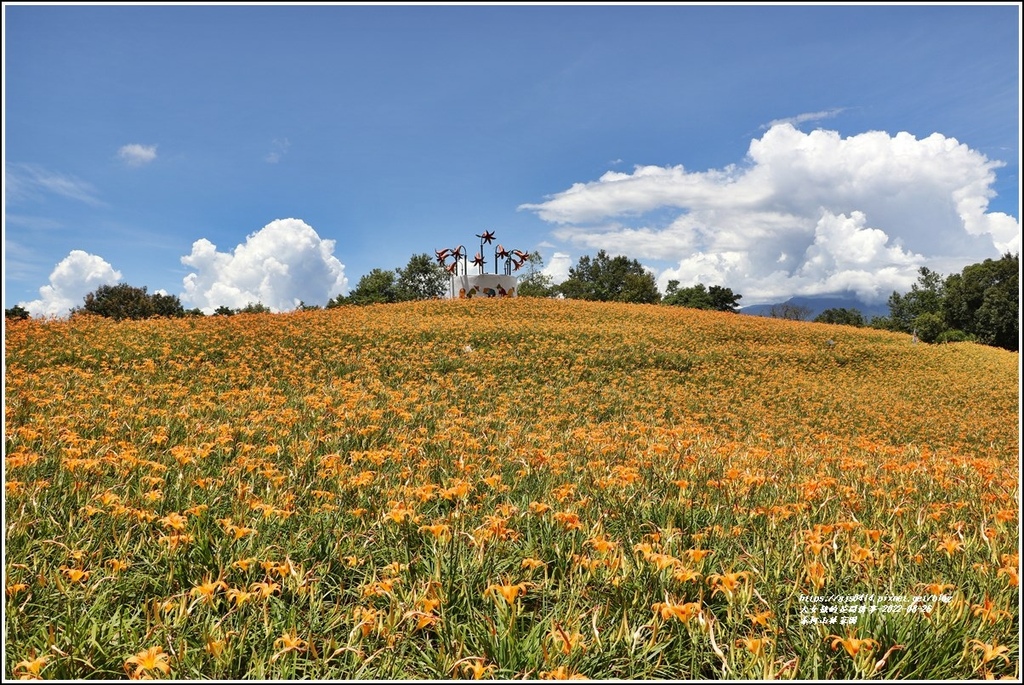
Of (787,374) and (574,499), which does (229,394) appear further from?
(787,374)

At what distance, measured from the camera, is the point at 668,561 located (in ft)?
8.14

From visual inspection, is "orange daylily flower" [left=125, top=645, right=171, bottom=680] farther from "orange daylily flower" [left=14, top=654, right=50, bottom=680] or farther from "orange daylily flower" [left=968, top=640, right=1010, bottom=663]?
"orange daylily flower" [left=968, top=640, right=1010, bottom=663]

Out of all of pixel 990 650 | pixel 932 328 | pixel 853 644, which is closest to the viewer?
pixel 853 644

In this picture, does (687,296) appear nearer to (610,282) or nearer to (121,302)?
(610,282)

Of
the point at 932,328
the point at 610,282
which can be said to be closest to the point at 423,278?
the point at 610,282

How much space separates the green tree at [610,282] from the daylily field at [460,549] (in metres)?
51.4

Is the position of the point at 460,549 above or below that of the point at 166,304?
below

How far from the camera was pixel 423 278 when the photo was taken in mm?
65875

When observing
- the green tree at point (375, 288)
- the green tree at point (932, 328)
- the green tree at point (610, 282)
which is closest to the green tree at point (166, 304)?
the green tree at point (375, 288)

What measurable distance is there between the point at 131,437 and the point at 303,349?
848cm

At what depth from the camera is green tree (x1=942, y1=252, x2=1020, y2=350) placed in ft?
104

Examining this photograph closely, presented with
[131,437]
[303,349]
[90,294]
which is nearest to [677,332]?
[303,349]

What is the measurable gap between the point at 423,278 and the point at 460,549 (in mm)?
64586

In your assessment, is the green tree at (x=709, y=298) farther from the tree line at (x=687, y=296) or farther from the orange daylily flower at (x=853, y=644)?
the orange daylily flower at (x=853, y=644)
